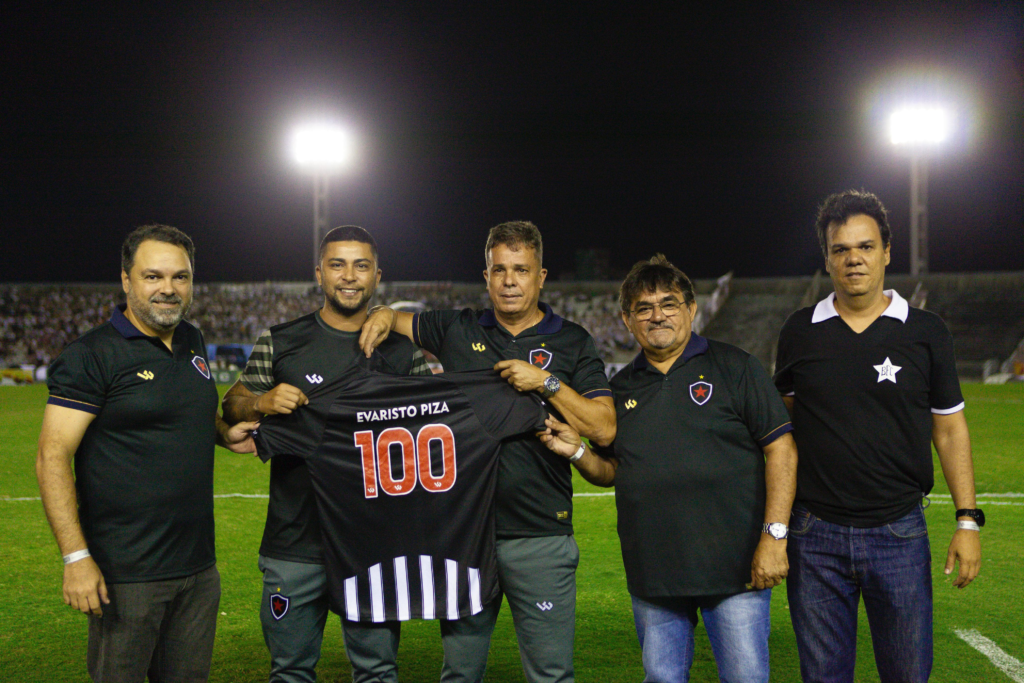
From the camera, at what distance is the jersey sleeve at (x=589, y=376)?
354cm

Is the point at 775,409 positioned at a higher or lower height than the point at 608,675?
higher

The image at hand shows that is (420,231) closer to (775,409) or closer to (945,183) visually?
(945,183)

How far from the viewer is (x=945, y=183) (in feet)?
152

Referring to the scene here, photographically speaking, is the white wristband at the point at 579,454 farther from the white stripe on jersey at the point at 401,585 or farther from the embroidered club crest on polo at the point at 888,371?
the embroidered club crest on polo at the point at 888,371

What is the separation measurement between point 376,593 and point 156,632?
913 mm

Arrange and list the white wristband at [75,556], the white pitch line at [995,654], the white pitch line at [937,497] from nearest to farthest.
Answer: the white wristband at [75,556] → the white pitch line at [995,654] → the white pitch line at [937,497]

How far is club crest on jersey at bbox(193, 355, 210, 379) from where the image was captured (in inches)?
140

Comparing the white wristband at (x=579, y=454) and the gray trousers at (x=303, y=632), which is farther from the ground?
the white wristband at (x=579, y=454)

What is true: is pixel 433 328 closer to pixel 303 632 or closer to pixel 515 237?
pixel 515 237

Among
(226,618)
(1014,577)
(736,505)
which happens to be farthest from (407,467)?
(1014,577)

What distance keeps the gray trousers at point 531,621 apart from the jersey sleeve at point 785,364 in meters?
1.22

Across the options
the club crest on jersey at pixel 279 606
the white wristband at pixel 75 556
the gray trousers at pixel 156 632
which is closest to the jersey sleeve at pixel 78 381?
the white wristband at pixel 75 556

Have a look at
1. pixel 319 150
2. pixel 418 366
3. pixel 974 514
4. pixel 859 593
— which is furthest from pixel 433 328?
pixel 319 150

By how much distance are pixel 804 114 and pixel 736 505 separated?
43.5 meters
